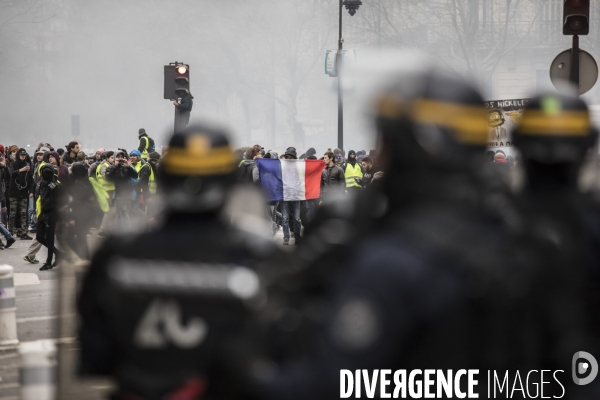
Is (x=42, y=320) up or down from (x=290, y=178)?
down

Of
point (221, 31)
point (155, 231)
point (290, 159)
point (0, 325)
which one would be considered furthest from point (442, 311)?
point (221, 31)

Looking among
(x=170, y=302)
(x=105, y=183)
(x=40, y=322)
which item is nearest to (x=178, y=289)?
(x=170, y=302)

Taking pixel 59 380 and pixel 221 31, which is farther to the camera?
pixel 221 31

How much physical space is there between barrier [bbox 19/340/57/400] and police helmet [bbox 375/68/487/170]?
124 inches

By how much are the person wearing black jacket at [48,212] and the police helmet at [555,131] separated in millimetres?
11516

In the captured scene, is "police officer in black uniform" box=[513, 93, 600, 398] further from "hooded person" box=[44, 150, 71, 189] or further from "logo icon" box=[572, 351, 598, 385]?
"hooded person" box=[44, 150, 71, 189]

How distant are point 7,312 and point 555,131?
20.5ft

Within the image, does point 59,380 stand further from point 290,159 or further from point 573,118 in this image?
point 290,159

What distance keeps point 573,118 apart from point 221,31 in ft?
203

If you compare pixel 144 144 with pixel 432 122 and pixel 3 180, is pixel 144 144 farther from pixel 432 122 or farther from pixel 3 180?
pixel 432 122

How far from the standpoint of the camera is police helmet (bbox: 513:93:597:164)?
364cm

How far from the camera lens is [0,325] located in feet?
29.0

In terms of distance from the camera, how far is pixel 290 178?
17.9m

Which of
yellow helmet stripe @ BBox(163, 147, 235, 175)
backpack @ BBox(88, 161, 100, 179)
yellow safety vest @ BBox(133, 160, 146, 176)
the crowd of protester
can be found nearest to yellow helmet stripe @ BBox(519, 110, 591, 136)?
yellow helmet stripe @ BBox(163, 147, 235, 175)
